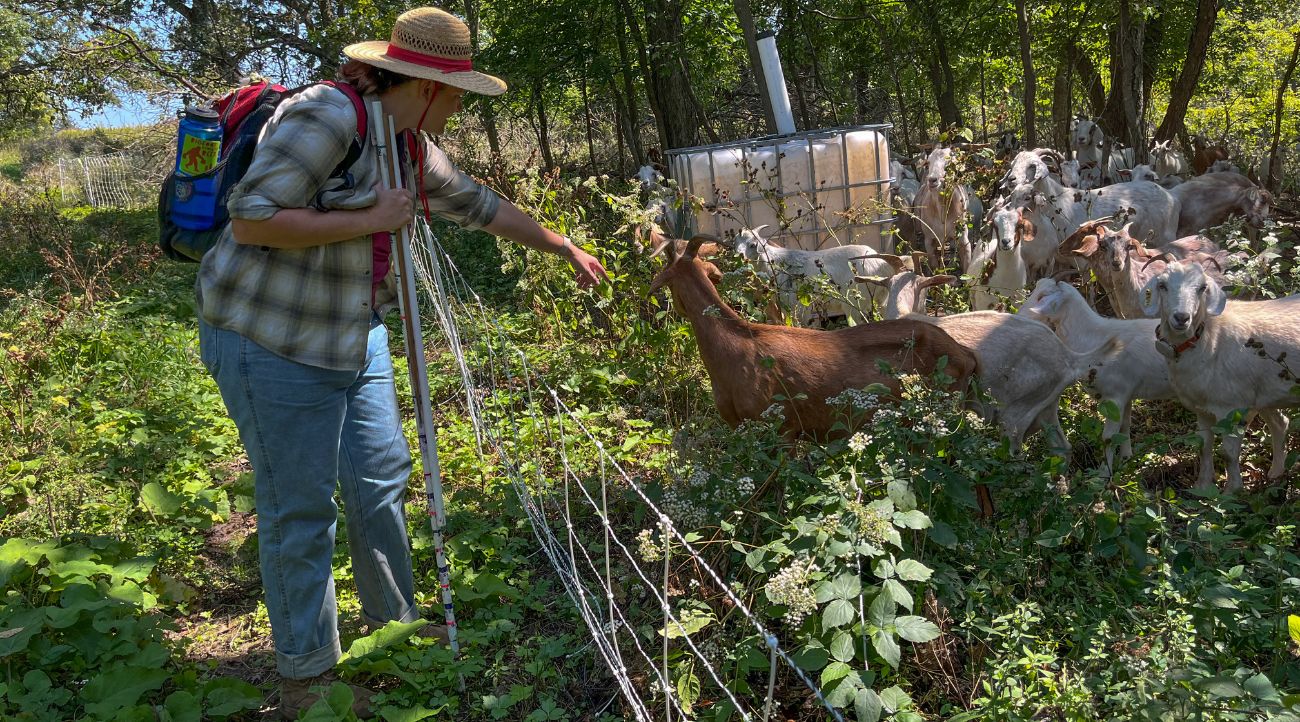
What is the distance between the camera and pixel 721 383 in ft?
15.0

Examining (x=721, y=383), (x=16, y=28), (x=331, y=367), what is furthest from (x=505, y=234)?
(x=16, y=28)

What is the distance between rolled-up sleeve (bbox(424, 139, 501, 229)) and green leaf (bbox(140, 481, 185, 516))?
2.13 metres

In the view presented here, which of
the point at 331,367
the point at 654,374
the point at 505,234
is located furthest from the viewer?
the point at 654,374

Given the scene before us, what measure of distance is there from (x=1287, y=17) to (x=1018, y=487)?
20.0m

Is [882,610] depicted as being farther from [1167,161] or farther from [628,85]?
[628,85]

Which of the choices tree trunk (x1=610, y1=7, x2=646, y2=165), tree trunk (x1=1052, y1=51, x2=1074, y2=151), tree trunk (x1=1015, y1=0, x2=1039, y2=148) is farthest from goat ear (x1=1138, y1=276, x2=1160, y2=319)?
tree trunk (x1=610, y1=7, x2=646, y2=165)

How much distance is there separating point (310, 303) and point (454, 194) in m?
0.82

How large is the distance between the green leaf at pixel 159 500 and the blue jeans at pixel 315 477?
5.40 feet

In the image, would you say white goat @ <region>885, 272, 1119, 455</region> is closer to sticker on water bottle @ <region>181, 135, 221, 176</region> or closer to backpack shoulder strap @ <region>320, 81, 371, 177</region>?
backpack shoulder strap @ <region>320, 81, 371, 177</region>

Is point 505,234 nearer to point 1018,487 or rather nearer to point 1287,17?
point 1018,487

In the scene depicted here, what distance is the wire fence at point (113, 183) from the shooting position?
24469 mm

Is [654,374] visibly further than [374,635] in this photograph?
Yes

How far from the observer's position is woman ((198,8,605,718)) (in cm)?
264

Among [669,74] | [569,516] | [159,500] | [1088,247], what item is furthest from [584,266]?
[669,74]
